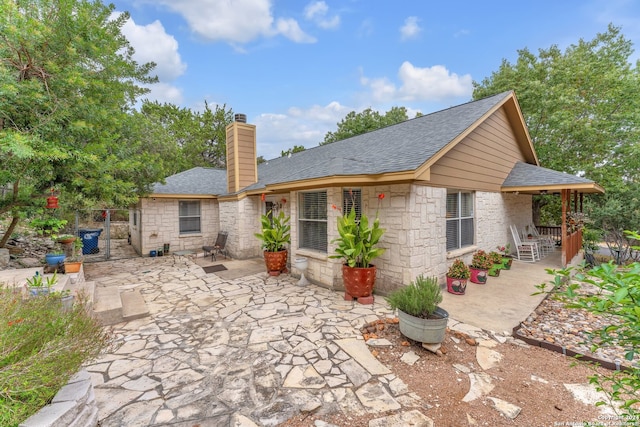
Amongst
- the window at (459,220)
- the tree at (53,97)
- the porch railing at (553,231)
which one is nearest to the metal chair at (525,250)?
the window at (459,220)

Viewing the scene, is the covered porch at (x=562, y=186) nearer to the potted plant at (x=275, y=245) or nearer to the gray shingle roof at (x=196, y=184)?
the potted plant at (x=275, y=245)

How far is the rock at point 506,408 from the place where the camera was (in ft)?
8.31

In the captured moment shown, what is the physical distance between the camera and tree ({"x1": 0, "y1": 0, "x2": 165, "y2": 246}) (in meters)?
4.20

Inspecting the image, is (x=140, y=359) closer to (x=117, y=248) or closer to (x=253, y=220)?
(x=253, y=220)

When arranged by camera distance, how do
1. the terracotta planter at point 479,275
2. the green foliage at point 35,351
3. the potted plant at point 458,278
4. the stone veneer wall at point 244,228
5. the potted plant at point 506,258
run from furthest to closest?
the stone veneer wall at point 244,228 → the potted plant at point 506,258 → the terracotta planter at point 479,275 → the potted plant at point 458,278 → the green foliage at point 35,351

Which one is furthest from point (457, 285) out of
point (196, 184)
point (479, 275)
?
point (196, 184)

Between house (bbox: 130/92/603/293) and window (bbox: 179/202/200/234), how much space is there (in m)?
0.04

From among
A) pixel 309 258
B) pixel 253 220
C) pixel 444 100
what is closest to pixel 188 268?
pixel 253 220

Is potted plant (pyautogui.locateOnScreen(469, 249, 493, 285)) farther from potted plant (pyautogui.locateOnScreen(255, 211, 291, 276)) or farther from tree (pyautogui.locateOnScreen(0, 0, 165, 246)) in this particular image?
tree (pyautogui.locateOnScreen(0, 0, 165, 246))

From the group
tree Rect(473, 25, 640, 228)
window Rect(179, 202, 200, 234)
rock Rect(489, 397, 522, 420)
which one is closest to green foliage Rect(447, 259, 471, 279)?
rock Rect(489, 397, 522, 420)

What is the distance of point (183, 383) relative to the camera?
3000mm

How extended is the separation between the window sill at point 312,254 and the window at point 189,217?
20.9 feet

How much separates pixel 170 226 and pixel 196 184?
7.40 ft

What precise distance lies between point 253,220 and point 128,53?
644 cm
